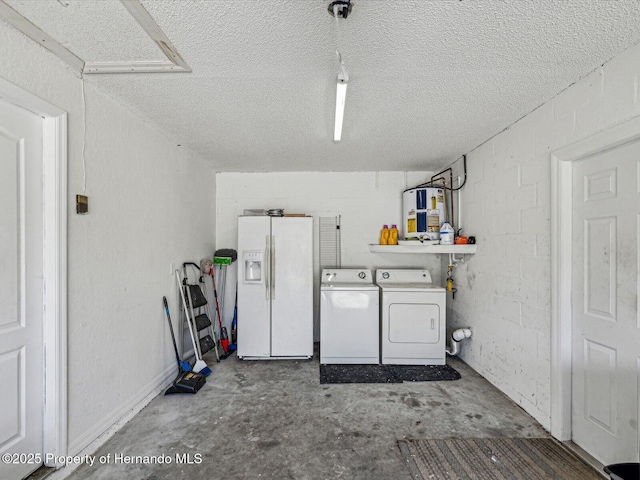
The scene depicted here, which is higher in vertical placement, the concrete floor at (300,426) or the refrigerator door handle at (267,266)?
the refrigerator door handle at (267,266)

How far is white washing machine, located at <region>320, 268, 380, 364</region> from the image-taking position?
3.46m

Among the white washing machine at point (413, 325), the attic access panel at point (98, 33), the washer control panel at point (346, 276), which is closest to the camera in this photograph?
the attic access panel at point (98, 33)

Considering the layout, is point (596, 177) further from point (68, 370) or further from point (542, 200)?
point (68, 370)

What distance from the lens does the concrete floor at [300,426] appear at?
1859 mm

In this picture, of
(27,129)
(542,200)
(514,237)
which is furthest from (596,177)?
(27,129)

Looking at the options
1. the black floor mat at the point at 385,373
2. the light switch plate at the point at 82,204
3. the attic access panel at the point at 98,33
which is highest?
the attic access panel at the point at 98,33

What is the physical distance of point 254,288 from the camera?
363 centimetres

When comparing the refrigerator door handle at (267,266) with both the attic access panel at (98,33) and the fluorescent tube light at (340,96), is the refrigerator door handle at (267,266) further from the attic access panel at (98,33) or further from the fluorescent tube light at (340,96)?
the attic access panel at (98,33)

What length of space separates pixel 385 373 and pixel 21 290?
9.97 feet

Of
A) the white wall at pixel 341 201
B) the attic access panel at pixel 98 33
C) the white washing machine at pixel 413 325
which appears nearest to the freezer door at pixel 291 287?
the white wall at pixel 341 201

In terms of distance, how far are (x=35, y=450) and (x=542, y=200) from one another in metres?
3.65

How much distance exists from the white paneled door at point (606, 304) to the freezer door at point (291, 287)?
8.02 ft

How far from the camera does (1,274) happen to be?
60.6 inches

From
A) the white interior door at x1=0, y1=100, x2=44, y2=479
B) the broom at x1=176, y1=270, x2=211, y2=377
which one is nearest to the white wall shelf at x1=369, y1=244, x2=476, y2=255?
the broom at x1=176, y1=270, x2=211, y2=377
